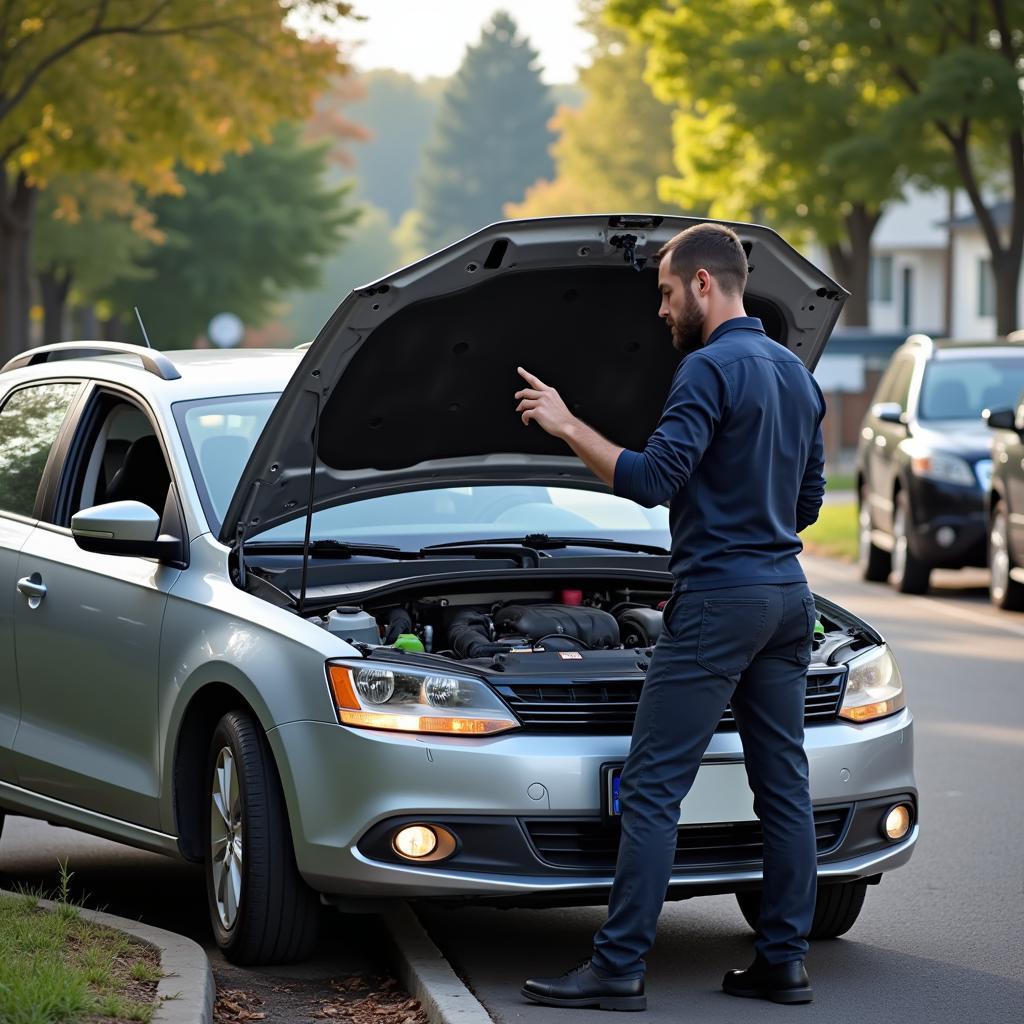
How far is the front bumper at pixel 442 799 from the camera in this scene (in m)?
5.50

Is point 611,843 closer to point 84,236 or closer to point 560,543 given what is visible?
point 560,543

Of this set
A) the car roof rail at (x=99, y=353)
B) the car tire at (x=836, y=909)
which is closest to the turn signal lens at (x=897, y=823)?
the car tire at (x=836, y=909)

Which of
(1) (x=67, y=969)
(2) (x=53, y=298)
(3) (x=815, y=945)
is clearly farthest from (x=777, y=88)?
(1) (x=67, y=969)

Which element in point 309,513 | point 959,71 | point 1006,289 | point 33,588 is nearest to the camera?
point 309,513

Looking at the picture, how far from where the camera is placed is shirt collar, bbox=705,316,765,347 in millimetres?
5406

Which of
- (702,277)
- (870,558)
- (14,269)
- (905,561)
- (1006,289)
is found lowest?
(870,558)

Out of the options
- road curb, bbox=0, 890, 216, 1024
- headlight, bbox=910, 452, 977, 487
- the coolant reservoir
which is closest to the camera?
road curb, bbox=0, 890, 216, 1024

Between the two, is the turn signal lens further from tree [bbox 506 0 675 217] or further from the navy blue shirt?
tree [bbox 506 0 675 217]

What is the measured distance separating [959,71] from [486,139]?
4761 inches

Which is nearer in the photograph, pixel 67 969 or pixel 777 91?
pixel 67 969

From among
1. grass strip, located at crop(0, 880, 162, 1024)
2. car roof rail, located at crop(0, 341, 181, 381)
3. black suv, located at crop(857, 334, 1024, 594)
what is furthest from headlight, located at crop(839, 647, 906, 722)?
black suv, located at crop(857, 334, 1024, 594)

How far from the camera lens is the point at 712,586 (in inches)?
210

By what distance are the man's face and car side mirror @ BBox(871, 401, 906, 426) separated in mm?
12199

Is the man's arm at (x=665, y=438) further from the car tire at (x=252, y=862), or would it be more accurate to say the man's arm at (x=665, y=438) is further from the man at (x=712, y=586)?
the car tire at (x=252, y=862)
